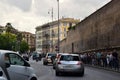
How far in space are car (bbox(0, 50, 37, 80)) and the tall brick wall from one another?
39225mm

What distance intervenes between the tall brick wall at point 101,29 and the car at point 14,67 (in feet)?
129

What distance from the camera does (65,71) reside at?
29.9 m

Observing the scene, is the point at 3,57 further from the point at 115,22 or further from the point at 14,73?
the point at 115,22

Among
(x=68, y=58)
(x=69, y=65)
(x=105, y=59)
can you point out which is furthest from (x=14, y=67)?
(x=105, y=59)

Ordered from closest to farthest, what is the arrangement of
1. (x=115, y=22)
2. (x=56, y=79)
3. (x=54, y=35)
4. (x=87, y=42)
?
(x=56, y=79) → (x=115, y=22) → (x=87, y=42) → (x=54, y=35)

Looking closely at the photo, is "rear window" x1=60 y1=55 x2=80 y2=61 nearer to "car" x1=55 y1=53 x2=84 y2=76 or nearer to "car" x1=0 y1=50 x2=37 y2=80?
"car" x1=55 y1=53 x2=84 y2=76

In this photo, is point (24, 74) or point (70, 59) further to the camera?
point (70, 59)

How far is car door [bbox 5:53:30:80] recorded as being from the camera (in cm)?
1359

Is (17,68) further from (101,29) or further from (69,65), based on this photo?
(101,29)

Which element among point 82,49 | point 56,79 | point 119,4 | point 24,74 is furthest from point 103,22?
point 24,74

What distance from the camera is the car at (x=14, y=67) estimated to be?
13180 millimetres

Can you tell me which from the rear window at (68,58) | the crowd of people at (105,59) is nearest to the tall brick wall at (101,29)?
the crowd of people at (105,59)

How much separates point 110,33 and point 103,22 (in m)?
5.42

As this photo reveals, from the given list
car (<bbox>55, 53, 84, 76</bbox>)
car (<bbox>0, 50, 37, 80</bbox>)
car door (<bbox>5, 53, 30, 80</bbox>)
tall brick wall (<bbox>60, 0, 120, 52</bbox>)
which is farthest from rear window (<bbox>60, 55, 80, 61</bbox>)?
tall brick wall (<bbox>60, 0, 120, 52</bbox>)
